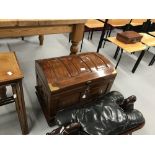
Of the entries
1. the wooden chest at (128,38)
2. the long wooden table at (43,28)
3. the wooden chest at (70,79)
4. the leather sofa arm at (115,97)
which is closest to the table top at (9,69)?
the long wooden table at (43,28)

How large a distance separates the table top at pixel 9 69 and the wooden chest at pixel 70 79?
0.31 m

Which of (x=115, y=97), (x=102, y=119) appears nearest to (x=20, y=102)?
(x=102, y=119)

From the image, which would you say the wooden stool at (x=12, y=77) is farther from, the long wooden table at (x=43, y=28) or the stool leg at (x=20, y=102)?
the long wooden table at (x=43, y=28)

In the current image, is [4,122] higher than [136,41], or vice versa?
[136,41]

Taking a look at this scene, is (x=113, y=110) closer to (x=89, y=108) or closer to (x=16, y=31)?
(x=89, y=108)

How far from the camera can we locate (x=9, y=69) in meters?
1.09

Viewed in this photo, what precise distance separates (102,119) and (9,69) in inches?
29.5

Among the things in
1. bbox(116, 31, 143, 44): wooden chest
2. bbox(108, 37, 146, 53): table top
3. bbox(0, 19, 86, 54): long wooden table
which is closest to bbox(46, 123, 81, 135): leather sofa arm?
bbox(0, 19, 86, 54): long wooden table

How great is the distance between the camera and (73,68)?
1.51 meters
